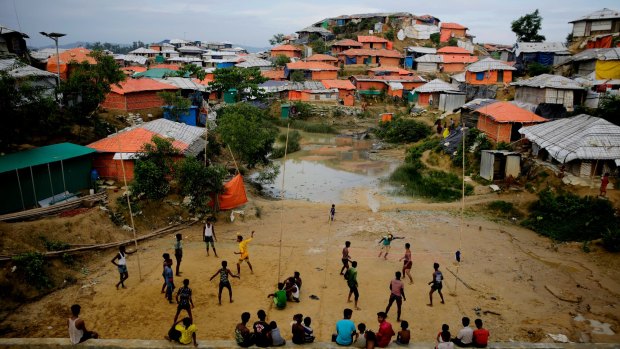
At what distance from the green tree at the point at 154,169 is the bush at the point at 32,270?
4549mm

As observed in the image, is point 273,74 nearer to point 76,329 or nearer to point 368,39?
point 368,39

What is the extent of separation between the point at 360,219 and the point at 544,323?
9387 millimetres

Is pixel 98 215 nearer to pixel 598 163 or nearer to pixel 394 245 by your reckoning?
pixel 394 245

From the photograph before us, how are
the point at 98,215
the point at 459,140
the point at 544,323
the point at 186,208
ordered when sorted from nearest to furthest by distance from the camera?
the point at 544,323 < the point at 98,215 < the point at 186,208 < the point at 459,140

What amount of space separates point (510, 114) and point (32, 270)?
83.4 ft

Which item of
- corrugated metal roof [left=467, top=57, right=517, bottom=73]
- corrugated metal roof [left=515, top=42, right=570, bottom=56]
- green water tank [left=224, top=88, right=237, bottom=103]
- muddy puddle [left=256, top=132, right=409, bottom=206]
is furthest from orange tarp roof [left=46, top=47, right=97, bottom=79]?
corrugated metal roof [left=515, top=42, right=570, bottom=56]

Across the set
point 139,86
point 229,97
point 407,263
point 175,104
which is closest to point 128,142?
point 175,104

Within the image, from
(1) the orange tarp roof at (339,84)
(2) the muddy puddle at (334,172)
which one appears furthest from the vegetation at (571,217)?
(1) the orange tarp roof at (339,84)

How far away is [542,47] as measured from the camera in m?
41.7

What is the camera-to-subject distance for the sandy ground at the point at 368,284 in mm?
10484

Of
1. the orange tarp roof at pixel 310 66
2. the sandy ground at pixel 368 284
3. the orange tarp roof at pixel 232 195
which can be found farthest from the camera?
the orange tarp roof at pixel 310 66

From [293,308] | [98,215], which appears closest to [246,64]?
[98,215]

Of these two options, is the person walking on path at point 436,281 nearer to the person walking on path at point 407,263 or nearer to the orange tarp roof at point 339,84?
the person walking on path at point 407,263

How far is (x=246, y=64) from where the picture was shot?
5756cm
